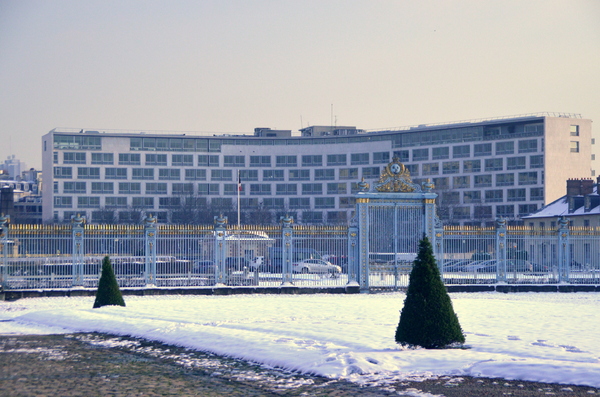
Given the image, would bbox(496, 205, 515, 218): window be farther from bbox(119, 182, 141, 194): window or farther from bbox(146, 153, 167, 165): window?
bbox(119, 182, 141, 194): window

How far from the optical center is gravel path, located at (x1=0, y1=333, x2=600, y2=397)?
37.7ft

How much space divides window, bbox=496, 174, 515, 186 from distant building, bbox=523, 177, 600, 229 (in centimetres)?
3359

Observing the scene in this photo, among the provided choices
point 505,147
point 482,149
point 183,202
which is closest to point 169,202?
point 183,202

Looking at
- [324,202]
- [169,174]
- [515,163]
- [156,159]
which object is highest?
[156,159]

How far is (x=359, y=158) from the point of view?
11056cm

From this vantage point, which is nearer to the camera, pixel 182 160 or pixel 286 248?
pixel 286 248

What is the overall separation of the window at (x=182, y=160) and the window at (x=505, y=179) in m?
42.6

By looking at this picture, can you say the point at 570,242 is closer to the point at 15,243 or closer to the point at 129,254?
the point at 129,254

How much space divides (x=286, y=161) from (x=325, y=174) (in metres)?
6.05

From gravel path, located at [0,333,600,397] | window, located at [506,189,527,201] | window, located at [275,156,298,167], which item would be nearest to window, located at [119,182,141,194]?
window, located at [275,156,298,167]

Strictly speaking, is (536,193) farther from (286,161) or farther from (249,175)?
(249,175)

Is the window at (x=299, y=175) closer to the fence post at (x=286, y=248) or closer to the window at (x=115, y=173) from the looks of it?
the window at (x=115, y=173)

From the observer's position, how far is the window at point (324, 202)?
113 m

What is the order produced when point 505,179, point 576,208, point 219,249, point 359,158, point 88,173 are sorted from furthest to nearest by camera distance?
1. point 359,158
2. point 88,173
3. point 505,179
4. point 576,208
5. point 219,249
